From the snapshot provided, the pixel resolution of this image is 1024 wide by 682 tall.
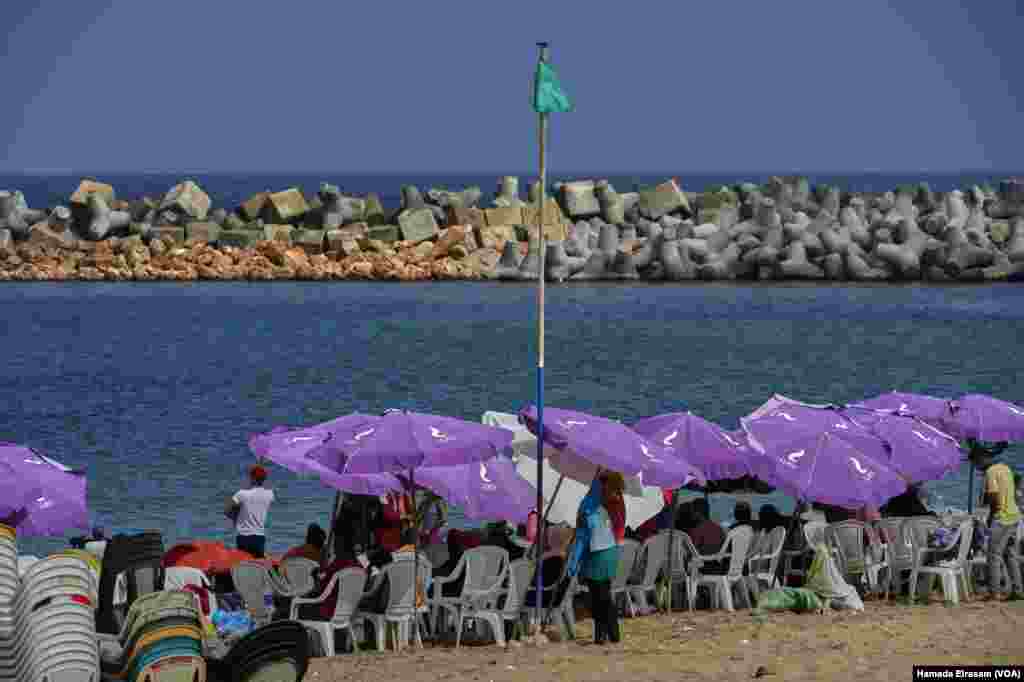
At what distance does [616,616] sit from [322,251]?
172 ft

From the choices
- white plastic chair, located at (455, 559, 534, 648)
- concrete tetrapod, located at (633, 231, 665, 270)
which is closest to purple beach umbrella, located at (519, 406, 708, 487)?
white plastic chair, located at (455, 559, 534, 648)

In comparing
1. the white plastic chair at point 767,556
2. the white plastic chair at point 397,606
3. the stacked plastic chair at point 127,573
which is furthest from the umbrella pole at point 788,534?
the stacked plastic chair at point 127,573

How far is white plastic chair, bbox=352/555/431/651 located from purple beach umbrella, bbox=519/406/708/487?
5.07ft

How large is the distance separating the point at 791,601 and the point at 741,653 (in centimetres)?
212

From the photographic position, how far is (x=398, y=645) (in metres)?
14.8

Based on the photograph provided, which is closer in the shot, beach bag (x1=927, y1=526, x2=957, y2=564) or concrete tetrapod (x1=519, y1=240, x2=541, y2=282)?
beach bag (x1=927, y1=526, x2=957, y2=564)

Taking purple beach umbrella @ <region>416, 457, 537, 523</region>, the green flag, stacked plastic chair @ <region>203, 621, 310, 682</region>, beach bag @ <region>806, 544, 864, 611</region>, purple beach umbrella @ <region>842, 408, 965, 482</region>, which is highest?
the green flag

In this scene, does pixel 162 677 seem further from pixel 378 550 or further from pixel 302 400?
pixel 302 400

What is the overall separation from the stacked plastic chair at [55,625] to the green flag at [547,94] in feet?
16.7

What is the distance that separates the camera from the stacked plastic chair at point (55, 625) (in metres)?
11.5

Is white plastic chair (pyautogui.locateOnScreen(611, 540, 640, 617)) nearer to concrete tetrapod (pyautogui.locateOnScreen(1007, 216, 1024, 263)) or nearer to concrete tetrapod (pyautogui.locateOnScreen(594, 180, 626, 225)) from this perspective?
concrete tetrapod (pyautogui.locateOnScreen(1007, 216, 1024, 263))

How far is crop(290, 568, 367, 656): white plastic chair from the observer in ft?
47.4

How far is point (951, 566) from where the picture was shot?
54.3 feet

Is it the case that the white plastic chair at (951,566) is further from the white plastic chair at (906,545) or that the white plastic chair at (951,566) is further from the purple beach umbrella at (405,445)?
the purple beach umbrella at (405,445)
